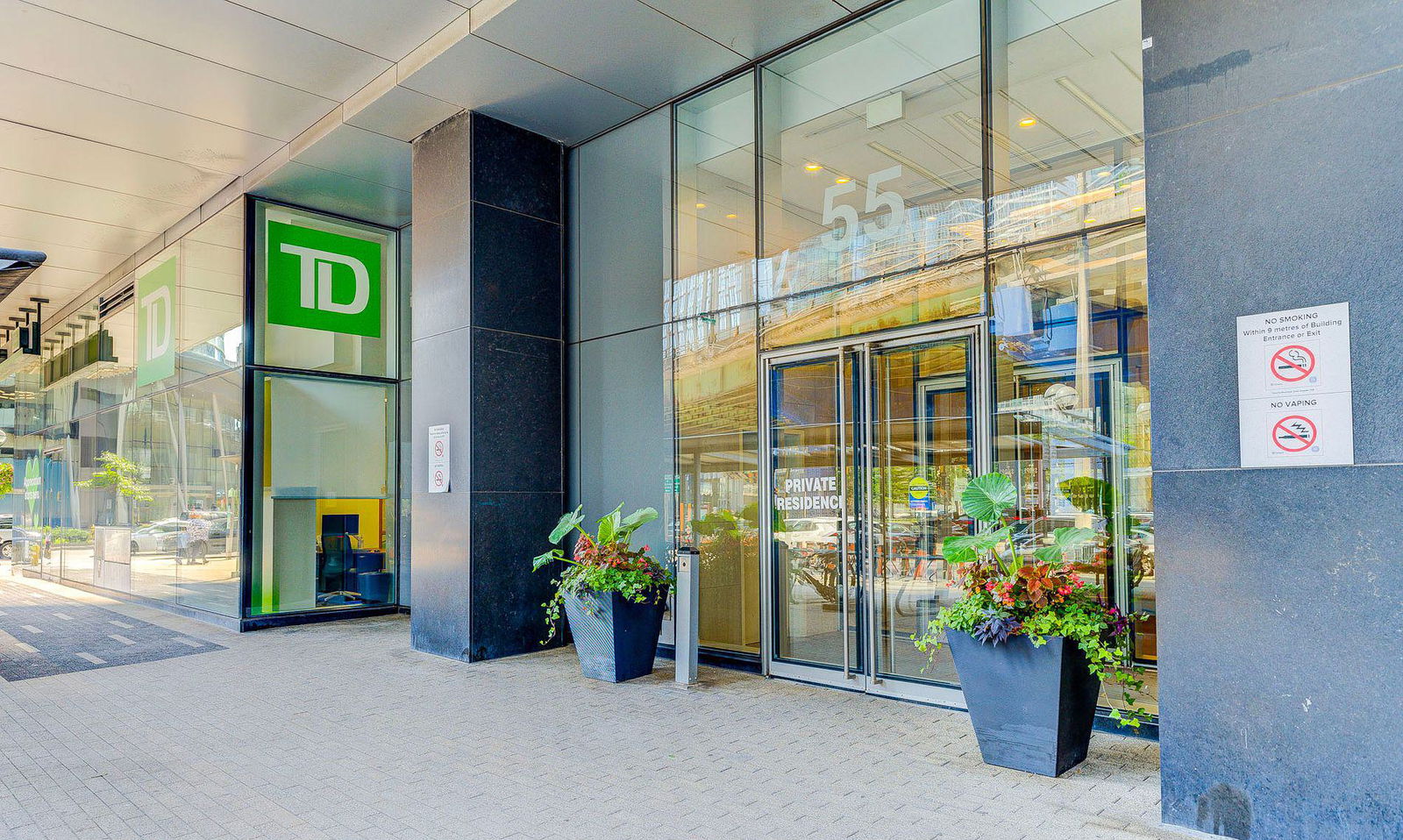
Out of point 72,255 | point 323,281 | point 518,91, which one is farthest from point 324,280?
point 72,255

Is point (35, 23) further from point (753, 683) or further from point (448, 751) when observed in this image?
point (753, 683)

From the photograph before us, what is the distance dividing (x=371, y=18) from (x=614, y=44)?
1.74m

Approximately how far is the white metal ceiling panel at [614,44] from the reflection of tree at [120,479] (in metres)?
8.71

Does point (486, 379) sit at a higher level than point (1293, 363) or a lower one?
higher

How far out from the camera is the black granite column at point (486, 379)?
7.68m

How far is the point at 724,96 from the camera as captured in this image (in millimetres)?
7523

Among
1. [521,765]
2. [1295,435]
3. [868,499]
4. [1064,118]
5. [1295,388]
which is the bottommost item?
[521,765]

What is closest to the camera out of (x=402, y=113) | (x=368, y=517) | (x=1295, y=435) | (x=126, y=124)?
(x=1295, y=435)

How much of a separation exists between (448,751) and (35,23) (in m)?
5.97

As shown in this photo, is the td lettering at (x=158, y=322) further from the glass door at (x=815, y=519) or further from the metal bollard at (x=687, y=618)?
the glass door at (x=815, y=519)

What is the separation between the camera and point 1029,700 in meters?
4.36

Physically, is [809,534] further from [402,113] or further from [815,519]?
[402,113]

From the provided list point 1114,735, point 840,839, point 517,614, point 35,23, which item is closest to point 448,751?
point 840,839

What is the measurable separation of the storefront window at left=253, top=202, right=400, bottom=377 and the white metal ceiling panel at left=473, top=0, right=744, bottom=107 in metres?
4.44
